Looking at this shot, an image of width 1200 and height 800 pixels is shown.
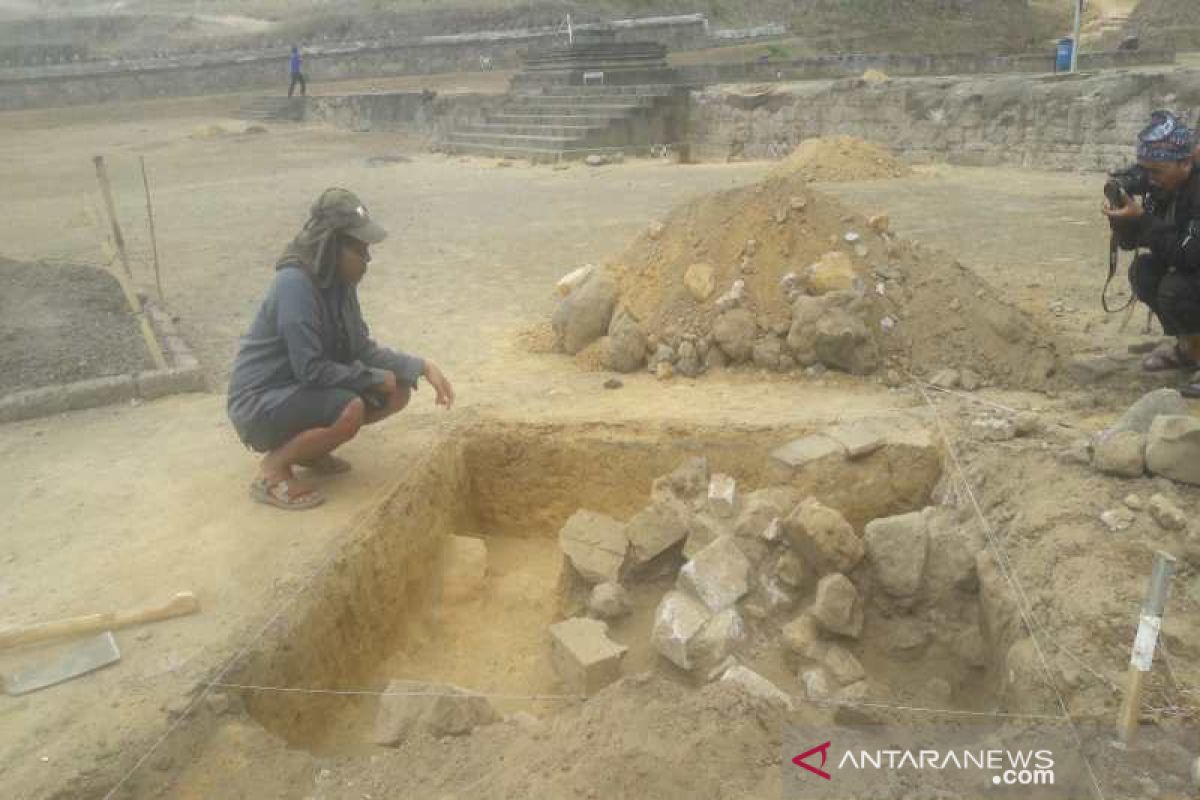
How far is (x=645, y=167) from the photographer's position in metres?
14.6

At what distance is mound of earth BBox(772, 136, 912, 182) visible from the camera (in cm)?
1188

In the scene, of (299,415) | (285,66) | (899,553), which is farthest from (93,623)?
(285,66)

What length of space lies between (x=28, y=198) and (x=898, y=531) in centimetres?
1492

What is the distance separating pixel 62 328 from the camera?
20.8ft

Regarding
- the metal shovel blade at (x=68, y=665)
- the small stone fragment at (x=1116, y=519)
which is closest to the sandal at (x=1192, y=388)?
the small stone fragment at (x=1116, y=519)

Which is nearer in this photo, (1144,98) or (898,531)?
(898,531)

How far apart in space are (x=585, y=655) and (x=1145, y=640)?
1.79 meters

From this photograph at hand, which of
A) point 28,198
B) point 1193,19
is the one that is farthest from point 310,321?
point 1193,19

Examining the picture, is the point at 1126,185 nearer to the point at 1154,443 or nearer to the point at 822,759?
the point at 1154,443

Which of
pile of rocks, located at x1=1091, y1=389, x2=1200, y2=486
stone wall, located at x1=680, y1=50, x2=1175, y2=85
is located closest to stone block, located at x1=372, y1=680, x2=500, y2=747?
pile of rocks, located at x1=1091, y1=389, x2=1200, y2=486

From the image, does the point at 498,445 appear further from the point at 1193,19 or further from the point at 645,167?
the point at 1193,19

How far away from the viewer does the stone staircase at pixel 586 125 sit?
51.9 ft

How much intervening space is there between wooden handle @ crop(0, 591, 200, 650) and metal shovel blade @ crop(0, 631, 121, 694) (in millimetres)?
48

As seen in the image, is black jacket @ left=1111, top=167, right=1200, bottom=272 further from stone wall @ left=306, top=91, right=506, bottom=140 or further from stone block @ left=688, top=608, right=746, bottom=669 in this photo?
stone wall @ left=306, top=91, right=506, bottom=140
